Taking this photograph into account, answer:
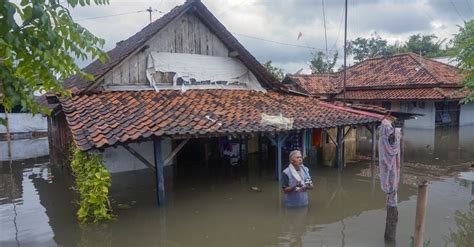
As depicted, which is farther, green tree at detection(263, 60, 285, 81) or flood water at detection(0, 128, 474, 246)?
green tree at detection(263, 60, 285, 81)

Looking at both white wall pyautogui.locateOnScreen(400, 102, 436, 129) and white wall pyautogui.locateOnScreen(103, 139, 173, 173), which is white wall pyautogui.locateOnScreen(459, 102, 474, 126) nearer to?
white wall pyautogui.locateOnScreen(400, 102, 436, 129)

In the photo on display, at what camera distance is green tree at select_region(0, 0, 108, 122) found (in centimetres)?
251

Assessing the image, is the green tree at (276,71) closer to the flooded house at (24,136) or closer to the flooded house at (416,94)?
the flooded house at (416,94)

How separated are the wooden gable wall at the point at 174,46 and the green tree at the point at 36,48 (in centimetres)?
740

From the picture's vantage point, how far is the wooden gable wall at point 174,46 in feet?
34.7

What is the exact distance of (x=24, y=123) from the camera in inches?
778

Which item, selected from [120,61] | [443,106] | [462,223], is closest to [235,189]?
[120,61]

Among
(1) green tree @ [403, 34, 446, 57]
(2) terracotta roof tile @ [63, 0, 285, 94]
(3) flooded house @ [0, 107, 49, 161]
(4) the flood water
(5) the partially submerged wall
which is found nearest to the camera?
(4) the flood water

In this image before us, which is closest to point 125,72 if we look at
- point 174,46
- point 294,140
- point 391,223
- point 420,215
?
point 174,46

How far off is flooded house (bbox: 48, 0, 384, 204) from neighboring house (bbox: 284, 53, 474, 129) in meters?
9.24

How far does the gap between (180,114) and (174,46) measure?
136 inches

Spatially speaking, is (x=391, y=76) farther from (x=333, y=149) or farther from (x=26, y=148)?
(x=26, y=148)

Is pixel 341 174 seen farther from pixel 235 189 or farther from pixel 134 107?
pixel 134 107

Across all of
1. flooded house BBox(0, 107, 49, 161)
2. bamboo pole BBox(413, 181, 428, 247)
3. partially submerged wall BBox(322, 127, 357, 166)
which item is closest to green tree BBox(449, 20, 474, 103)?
partially submerged wall BBox(322, 127, 357, 166)
